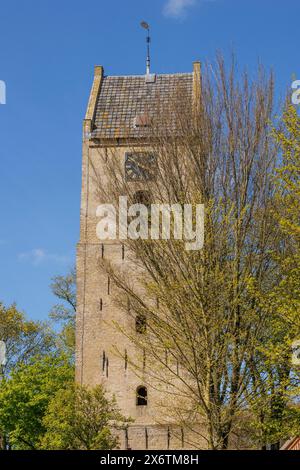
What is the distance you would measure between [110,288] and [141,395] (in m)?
4.01

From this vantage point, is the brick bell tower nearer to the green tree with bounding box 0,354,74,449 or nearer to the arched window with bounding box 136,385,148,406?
the arched window with bounding box 136,385,148,406

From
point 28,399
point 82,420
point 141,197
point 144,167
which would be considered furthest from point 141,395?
point 144,167

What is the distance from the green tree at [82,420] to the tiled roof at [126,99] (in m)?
9.62

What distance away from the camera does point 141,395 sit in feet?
91.8

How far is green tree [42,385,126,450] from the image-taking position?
2530 cm

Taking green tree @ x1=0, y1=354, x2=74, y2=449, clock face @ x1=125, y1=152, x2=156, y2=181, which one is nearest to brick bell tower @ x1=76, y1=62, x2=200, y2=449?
clock face @ x1=125, y1=152, x2=156, y2=181

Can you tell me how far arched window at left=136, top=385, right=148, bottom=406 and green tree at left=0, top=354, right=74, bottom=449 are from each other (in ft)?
15.8

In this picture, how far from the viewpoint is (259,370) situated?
18.4m

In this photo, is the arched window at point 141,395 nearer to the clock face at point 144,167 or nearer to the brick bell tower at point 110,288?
the brick bell tower at point 110,288

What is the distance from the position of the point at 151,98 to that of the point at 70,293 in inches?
634

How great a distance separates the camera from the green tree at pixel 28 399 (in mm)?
32438
